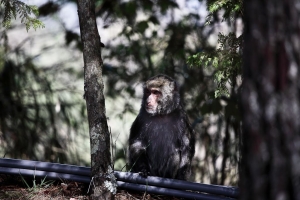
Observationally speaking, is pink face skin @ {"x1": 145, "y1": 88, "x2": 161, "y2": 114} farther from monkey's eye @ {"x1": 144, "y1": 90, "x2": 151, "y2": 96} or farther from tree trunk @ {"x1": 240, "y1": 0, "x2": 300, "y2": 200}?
tree trunk @ {"x1": 240, "y1": 0, "x2": 300, "y2": 200}

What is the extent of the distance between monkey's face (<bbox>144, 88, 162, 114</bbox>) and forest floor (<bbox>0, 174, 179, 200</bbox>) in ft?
5.43

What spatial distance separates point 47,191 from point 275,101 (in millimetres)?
3191

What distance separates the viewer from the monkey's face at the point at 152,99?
716 cm

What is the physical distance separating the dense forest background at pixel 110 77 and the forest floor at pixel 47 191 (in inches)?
184

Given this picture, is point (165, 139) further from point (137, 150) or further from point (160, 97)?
point (160, 97)

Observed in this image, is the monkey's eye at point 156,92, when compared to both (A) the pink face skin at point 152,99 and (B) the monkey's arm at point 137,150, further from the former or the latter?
(B) the monkey's arm at point 137,150

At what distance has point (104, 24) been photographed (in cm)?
1100

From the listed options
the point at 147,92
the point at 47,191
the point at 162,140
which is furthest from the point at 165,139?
the point at 47,191

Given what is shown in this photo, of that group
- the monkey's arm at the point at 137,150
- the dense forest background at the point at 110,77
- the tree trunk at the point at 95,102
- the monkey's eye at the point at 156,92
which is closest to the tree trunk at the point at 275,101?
the tree trunk at the point at 95,102

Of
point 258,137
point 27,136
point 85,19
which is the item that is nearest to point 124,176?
point 85,19

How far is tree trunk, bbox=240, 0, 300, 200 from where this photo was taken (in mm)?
2795

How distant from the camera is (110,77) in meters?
11.1

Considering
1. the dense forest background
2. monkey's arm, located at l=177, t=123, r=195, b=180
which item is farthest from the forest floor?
the dense forest background

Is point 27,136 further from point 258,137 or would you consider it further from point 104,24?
point 258,137
